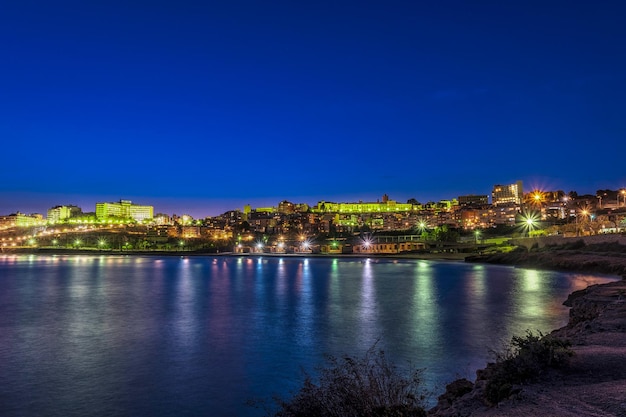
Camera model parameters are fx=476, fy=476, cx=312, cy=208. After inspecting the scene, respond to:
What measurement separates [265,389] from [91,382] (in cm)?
492

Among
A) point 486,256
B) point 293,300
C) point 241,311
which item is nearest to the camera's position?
point 241,311

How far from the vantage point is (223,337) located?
66.4 ft

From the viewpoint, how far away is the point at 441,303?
1182 inches

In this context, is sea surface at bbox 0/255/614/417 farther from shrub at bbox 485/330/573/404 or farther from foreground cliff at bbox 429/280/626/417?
shrub at bbox 485/330/573/404

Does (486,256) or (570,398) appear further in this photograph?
(486,256)

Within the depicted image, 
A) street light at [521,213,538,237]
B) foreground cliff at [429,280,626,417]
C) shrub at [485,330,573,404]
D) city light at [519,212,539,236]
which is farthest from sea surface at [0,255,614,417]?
city light at [519,212,539,236]

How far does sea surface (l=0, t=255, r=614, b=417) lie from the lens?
12.1 metres

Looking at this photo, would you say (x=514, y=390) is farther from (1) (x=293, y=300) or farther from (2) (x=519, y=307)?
(1) (x=293, y=300)

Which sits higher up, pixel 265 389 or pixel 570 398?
pixel 570 398

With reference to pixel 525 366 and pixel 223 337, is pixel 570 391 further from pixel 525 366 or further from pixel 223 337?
pixel 223 337

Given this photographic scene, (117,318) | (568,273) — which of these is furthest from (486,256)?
(117,318)

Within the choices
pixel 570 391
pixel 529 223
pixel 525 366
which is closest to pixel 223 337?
pixel 525 366

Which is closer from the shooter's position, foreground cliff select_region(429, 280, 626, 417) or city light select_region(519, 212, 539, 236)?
foreground cliff select_region(429, 280, 626, 417)

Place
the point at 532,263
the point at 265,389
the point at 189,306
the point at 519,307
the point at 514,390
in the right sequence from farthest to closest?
the point at 532,263 < the point at 189,306 < the point at 519,307 < the point at 265,389 < the point at 514,390
